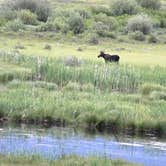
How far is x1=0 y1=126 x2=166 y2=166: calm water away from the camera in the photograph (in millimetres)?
17750

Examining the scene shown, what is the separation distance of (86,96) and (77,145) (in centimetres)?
635

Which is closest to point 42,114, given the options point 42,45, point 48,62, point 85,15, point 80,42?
point 48,62

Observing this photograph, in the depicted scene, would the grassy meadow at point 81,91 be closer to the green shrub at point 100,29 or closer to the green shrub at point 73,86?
the green shrub at point 73,86

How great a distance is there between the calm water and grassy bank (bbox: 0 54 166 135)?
1.05m

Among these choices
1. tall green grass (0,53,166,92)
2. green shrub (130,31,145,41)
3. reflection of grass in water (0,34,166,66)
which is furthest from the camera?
green shrub (130,31,145,41)

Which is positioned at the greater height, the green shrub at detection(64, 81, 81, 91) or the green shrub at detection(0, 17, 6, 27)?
the green shrub at detection(0, 17, 6, 27)

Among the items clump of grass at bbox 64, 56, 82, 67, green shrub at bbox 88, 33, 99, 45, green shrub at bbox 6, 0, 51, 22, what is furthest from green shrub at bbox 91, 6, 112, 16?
clump of grass at bbox 64, 56, 82, 67

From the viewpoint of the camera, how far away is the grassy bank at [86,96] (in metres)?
22.7

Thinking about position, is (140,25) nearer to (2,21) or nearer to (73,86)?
Answer: (2,21)

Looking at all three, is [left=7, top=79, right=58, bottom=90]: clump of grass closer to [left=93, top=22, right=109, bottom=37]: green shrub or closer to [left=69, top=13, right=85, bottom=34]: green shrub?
[left=93, top=22, right=109, bottom=37]: green shrub

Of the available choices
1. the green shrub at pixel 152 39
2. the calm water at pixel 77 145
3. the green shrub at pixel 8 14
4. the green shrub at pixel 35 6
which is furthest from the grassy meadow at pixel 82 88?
the green shrub at pixel 35 6

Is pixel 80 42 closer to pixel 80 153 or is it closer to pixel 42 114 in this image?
pixel 42 114

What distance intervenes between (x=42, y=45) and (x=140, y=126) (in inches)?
999

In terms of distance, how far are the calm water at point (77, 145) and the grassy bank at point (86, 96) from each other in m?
1.05
